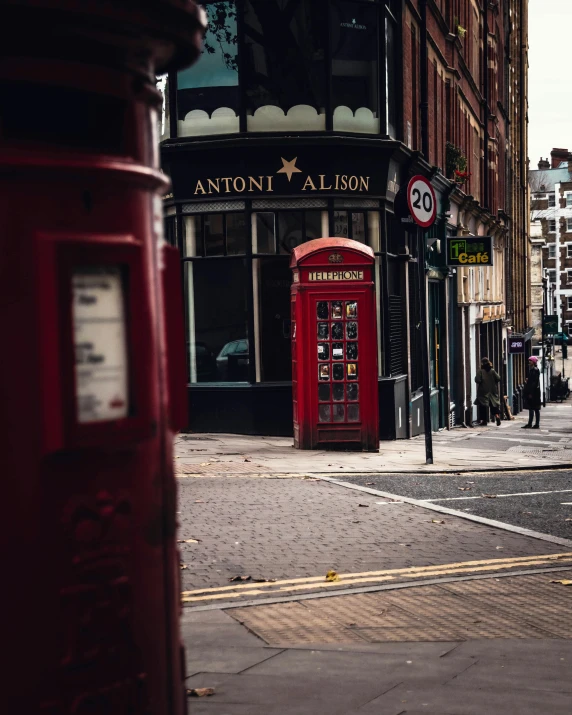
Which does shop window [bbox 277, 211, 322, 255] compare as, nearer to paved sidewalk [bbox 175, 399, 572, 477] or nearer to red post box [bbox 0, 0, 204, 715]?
paved sidewalk [bbox 175, 399, 572, 477]

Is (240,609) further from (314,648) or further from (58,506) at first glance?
(58,506)

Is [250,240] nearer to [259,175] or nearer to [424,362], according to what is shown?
[259,175]

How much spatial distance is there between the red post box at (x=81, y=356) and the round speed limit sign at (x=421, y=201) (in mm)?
11889

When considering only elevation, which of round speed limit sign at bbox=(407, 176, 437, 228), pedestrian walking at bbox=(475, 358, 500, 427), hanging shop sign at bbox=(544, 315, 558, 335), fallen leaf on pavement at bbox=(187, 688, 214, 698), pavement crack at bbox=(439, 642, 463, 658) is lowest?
pavement crack at bbox=(439, 642, 463, 658)

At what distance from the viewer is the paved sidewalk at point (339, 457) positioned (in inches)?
559

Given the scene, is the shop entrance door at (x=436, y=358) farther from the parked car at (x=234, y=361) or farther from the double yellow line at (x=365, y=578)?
the double yellow line at (x=365, y=578)

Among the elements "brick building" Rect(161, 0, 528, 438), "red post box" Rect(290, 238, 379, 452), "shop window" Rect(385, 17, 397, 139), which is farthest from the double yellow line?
"shop window" Rect(385, 17, 397, 139)

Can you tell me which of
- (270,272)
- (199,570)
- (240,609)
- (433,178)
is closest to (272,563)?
(199,570)

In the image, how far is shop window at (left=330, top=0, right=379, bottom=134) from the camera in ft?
61.8

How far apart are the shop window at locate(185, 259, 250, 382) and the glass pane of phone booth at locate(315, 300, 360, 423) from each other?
2.86 meters

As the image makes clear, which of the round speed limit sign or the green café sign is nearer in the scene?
the round speed limit sign

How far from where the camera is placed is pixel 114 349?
2.56m

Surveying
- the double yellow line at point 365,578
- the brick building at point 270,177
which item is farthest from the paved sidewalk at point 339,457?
the double yellow line at point 365,578

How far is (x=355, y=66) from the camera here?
19.2 metres
